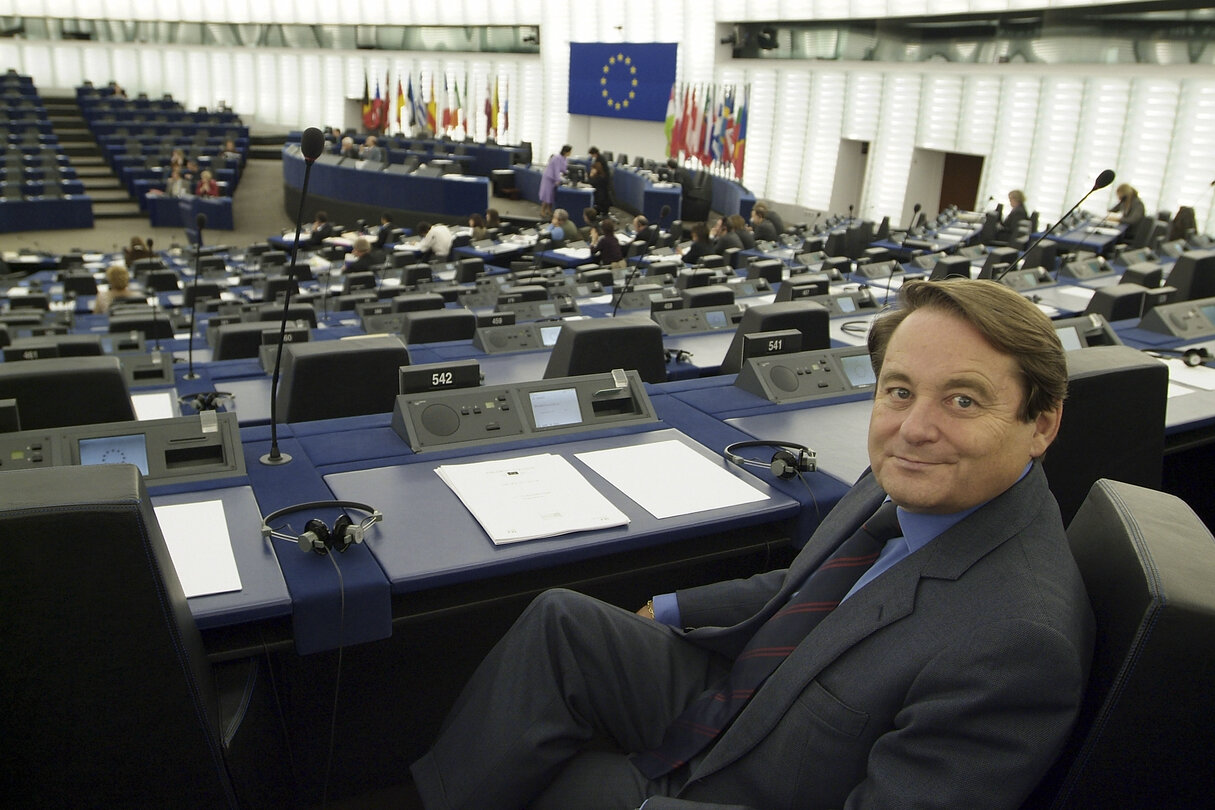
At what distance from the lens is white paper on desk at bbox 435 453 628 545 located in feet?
5.71

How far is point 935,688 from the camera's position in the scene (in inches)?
39.7

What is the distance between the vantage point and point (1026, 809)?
3.70 feet

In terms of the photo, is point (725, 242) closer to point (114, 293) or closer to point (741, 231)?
point (741, 231)

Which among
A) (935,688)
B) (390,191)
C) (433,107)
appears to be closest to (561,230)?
(390,191)

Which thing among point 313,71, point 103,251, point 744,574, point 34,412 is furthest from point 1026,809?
point 313,71

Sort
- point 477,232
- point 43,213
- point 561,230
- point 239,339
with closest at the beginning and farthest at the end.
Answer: point 239,339 → point 561,230 → point 477,232 → point 43,213

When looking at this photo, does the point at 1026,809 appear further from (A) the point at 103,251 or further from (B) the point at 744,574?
(A) the point at 103,251

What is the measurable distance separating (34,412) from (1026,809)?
2331 mm

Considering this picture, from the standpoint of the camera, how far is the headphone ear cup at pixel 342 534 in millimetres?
1615

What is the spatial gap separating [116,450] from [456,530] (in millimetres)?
792

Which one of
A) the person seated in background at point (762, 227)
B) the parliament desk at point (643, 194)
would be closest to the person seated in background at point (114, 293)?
the person seated in background at point (762, 227)

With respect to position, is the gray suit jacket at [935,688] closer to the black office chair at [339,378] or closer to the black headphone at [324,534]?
the black headphone at [324,534]

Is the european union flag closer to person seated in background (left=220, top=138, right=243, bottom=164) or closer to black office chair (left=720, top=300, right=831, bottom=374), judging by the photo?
person seated in background (left=220, top=138, right=243, bottom=164)

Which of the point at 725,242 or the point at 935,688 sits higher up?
the point at 935,688
